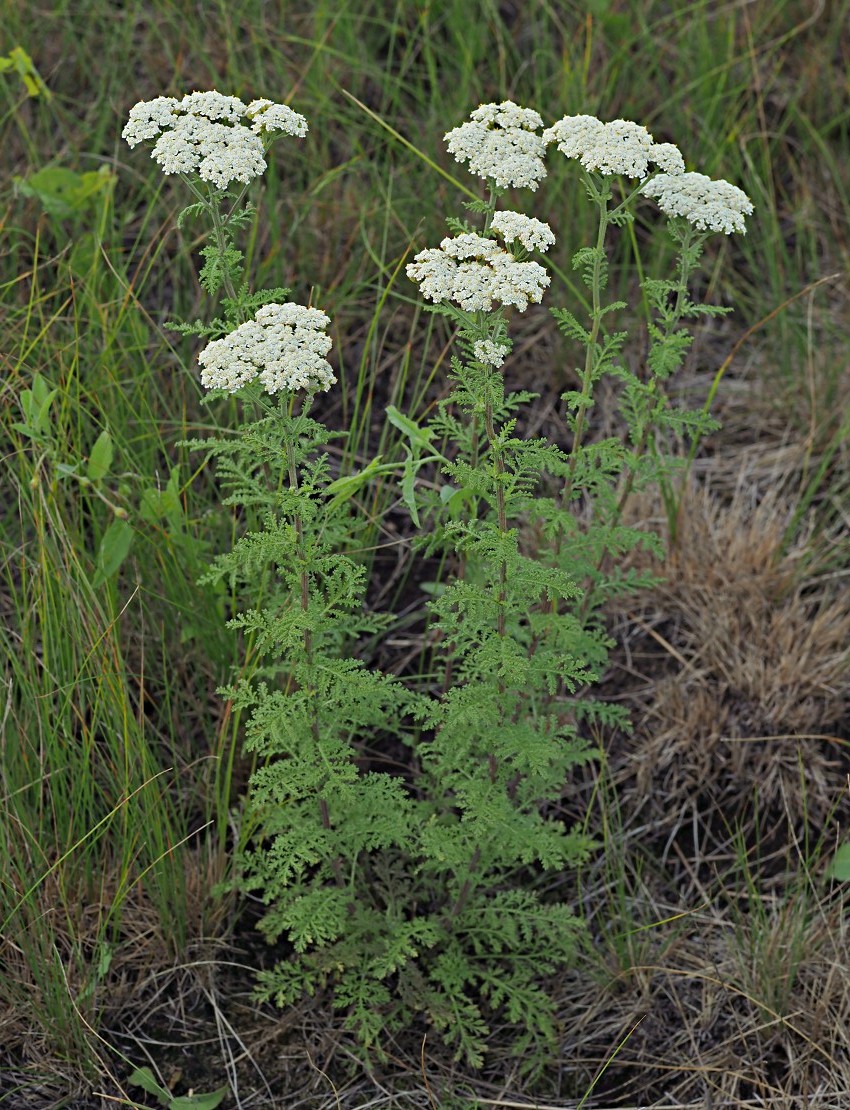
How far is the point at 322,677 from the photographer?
2.12 meters

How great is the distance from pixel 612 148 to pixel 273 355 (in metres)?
0.72

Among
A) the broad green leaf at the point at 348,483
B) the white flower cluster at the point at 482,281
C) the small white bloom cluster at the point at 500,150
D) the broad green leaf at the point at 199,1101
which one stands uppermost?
the small white bloom cluster at the point at 500,150

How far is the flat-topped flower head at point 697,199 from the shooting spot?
6.88ft

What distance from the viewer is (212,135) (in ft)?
6.29

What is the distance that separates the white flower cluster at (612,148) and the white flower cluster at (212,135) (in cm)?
48

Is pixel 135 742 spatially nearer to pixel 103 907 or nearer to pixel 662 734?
pixel 103 907

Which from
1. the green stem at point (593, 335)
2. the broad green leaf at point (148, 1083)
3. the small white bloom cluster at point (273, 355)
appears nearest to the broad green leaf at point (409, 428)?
the small white bloom cluster at point (273, 355)

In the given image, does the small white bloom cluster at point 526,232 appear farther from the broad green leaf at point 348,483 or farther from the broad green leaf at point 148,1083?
the broad green leaf at point 148,1083

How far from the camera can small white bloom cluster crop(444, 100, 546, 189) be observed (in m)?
2.02

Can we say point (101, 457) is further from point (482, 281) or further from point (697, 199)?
point (697, 199)

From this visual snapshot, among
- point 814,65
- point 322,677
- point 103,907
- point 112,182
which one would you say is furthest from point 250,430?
point 814,65

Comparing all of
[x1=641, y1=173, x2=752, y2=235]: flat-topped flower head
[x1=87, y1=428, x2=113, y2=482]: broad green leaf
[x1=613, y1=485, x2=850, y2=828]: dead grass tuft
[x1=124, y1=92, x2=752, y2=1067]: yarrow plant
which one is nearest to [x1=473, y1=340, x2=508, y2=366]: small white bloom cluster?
[x1=124, y1=92, x2=752, y2=1067]: yarrow plant

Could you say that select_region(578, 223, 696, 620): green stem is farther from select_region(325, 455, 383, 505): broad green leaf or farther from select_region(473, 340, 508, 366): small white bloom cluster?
select_region(325, 455, 383, 505): broad green leaf

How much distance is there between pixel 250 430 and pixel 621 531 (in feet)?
2.62
